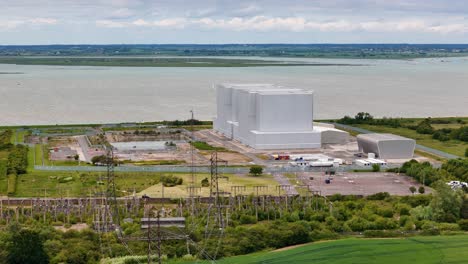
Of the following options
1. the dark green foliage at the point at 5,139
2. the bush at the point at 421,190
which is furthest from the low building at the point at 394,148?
the dark green foliage at the point at 5,139

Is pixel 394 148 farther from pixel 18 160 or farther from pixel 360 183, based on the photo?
pixel 18 160

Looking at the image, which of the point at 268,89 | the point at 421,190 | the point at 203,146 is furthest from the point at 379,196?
the point at 268,89

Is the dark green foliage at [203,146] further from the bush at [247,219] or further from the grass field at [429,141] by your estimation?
the bush at [247,219]

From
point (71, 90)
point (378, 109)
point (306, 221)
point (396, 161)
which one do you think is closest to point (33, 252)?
point (306, 221)

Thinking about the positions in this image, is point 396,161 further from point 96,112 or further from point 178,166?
point 96,112

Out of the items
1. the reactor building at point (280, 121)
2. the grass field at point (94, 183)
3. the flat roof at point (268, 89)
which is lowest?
the grass field at point (94, 183)
